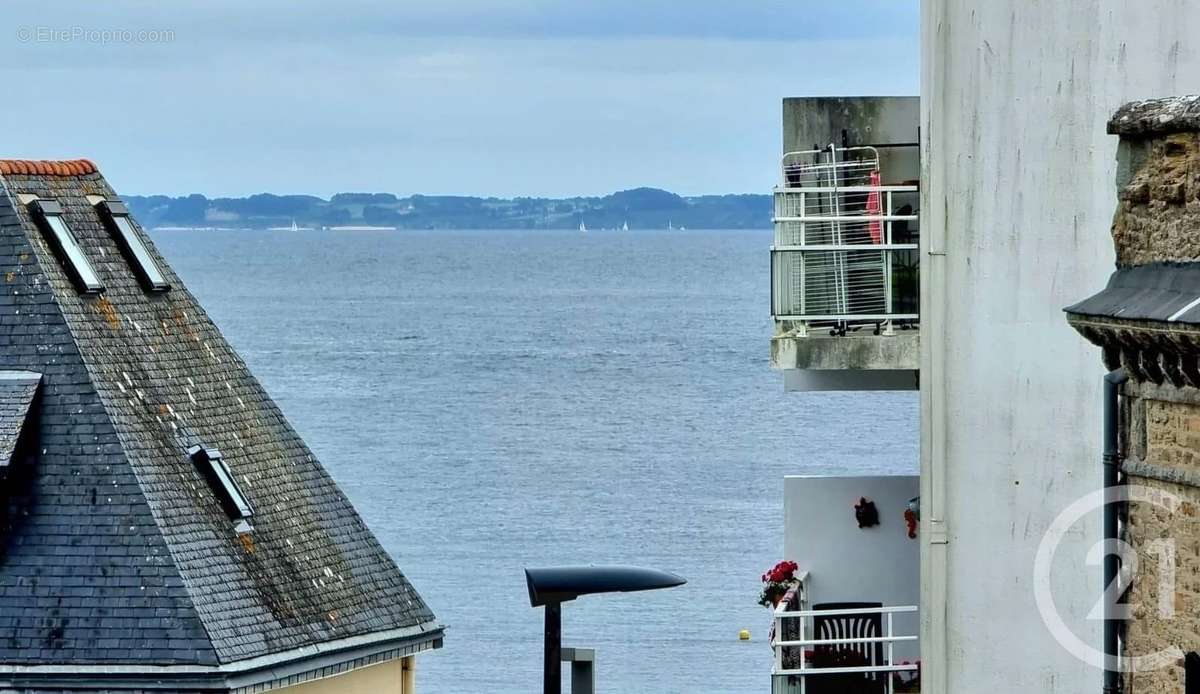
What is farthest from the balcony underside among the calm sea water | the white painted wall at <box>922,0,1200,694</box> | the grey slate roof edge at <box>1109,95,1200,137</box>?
the calm sea water

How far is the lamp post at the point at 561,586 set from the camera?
18.2 metres

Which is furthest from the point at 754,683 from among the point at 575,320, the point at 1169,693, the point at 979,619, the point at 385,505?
the point at 575,320

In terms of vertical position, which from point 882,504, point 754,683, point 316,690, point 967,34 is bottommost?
point 754,683

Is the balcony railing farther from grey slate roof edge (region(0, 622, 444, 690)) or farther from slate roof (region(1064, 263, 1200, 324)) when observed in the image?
slate roof (region(1064, 263, 1200, 324))

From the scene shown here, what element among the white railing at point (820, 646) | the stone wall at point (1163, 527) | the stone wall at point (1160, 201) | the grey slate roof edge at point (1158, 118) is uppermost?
the grey slate roof edge at point (1158, 118)

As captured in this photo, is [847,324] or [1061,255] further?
[847,324]

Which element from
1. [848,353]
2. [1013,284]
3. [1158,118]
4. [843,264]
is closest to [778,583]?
[848,353]

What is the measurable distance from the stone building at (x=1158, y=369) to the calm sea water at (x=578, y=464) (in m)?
41.5

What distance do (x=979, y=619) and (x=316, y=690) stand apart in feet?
24.6

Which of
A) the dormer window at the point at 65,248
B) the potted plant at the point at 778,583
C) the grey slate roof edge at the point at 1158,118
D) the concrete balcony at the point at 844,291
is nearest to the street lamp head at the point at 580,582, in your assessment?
the concrete balcony at the point at 844,291

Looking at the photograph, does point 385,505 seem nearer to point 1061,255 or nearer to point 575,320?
point 1061,255

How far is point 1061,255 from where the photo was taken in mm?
20594

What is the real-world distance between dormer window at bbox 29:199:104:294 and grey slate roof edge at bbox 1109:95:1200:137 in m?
15.8

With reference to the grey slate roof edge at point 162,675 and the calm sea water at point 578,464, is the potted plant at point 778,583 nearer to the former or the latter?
the grey slate roof edge at point 162,675
